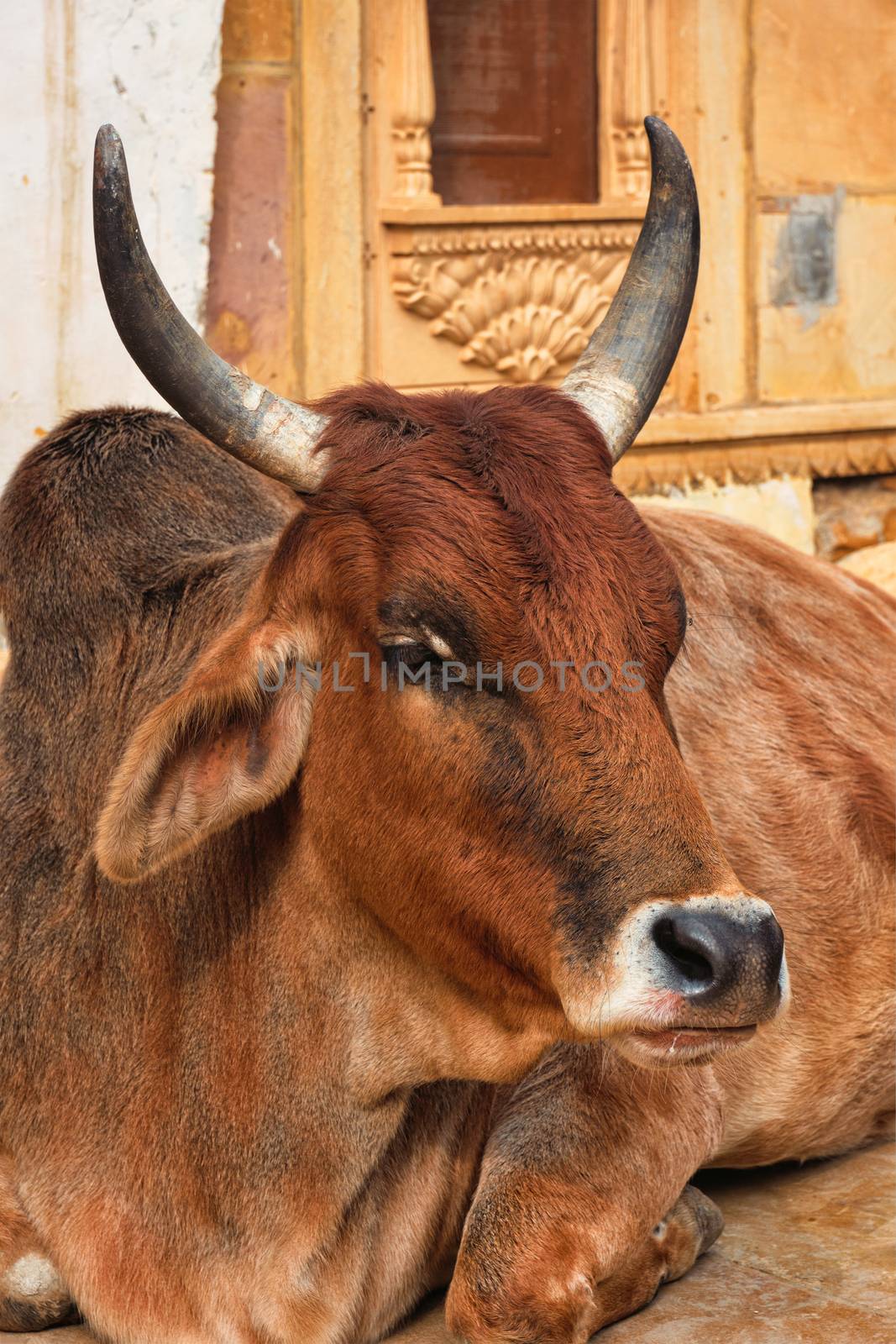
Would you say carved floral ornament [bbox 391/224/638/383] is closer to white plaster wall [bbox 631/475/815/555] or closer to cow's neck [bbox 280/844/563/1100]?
white plaster wall [bbox 631/475/815/555]

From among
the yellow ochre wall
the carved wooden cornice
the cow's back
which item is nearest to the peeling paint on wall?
the yellow ochre wall

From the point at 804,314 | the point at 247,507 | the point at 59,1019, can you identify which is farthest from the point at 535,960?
the point at 804,314

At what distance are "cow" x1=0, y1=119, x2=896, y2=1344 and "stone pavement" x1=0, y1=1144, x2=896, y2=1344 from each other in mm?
66

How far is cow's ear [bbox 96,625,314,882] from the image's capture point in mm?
3031

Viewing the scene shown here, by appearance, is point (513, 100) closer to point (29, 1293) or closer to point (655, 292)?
point (655, 292)

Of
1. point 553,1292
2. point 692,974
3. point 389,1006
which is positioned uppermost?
point 692,974

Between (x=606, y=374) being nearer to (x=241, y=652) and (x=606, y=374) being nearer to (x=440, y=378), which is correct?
(x=241, y=652)

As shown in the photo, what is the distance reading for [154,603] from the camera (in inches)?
140

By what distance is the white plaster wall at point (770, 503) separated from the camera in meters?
8.16

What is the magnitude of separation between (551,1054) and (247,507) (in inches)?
48.3

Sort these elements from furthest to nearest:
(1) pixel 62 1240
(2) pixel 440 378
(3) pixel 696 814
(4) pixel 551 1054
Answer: (2) pixel 440 378, (4) pixel 551 1054, (1) pixel 62 1240, (3) pixel 696 814

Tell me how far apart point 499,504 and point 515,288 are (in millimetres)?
4826

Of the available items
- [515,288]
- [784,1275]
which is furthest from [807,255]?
[784,1275]

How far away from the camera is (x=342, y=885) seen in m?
3.17
